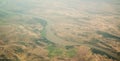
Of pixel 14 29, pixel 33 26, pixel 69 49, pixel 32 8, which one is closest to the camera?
pixel 69 49

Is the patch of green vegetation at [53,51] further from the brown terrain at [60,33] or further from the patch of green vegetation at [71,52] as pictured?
the patch of green vegetation at [71,52]

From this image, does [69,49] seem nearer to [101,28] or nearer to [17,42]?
[17,42]

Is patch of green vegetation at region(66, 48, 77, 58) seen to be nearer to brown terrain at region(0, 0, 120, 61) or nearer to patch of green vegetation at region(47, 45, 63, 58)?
brown terrain at region(0, 0, 120, 61)

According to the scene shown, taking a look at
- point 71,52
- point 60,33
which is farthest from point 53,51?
point 60,33

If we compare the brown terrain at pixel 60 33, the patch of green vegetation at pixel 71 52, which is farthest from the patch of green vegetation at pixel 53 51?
the patch of green vegetation at pixel 71 52

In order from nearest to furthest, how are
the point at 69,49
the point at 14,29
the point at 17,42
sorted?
the point at 69,49 → the point at 17,42 → the point at 14,29

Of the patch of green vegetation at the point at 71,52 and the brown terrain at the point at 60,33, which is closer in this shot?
the patch of green vegetation at the point at 71,52

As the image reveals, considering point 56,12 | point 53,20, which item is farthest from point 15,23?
point 56,12

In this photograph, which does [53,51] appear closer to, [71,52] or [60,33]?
[71,52]

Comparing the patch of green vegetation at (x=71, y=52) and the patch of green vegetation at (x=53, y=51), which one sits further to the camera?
the patch of green vegetation at (x=53, y=51)

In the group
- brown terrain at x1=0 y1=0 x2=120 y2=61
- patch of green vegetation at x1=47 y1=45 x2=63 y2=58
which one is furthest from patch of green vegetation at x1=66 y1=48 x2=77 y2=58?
patch of green vegetation at x1=47 y1=45 x2=63 y2=58

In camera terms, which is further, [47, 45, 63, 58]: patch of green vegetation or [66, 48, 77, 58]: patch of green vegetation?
[47, 45, 63, 58]: patch of green vegetation
